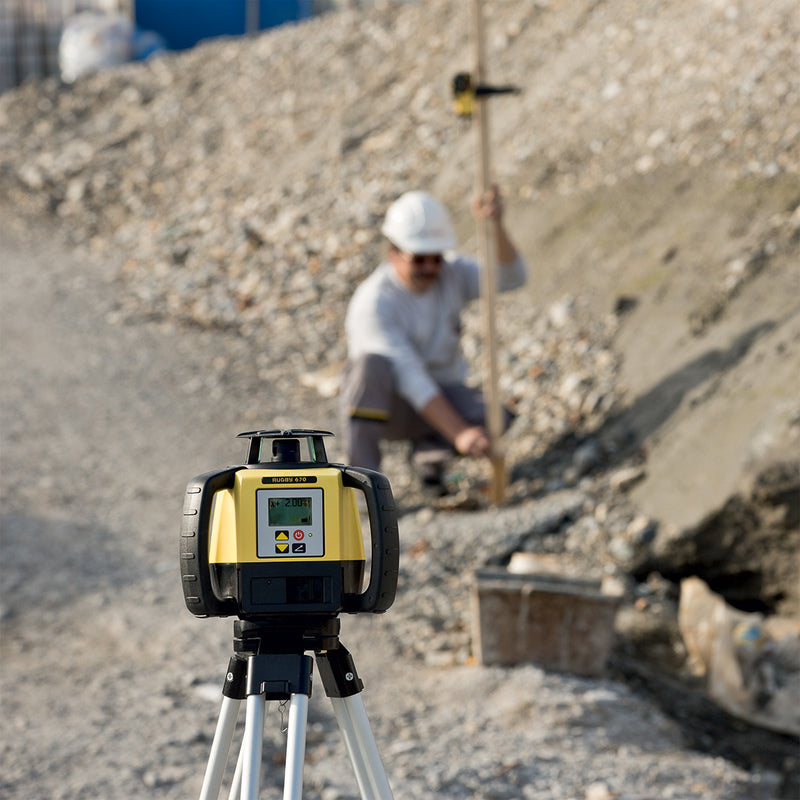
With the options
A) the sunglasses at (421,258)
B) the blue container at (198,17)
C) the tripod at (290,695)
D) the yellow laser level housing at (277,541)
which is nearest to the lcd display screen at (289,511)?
the yellow laser level housing at (277,541)

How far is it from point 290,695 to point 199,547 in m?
0.27

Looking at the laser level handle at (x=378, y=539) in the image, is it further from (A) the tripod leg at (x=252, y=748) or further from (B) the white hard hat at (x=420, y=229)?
(B) the white hard hat at (x=420, y=229)

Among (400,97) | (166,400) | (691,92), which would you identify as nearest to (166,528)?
(166,400)

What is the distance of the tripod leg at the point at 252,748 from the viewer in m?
1.71

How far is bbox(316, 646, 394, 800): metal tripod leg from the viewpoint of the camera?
1827 mm

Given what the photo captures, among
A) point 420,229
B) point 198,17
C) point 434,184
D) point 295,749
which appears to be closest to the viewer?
point 295,749

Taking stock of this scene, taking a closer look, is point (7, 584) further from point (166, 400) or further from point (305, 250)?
point (305, 250)

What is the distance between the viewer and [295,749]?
1727 mm

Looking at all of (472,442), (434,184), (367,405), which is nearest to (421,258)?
(367,405)

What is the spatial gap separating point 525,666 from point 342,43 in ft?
27.1

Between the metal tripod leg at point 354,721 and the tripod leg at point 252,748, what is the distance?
123mm

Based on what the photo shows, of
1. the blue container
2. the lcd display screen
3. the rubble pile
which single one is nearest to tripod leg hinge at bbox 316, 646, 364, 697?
the lcd display screen

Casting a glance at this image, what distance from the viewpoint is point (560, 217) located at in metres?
6.82

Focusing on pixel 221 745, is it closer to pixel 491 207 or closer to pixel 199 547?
pixel 199 547
